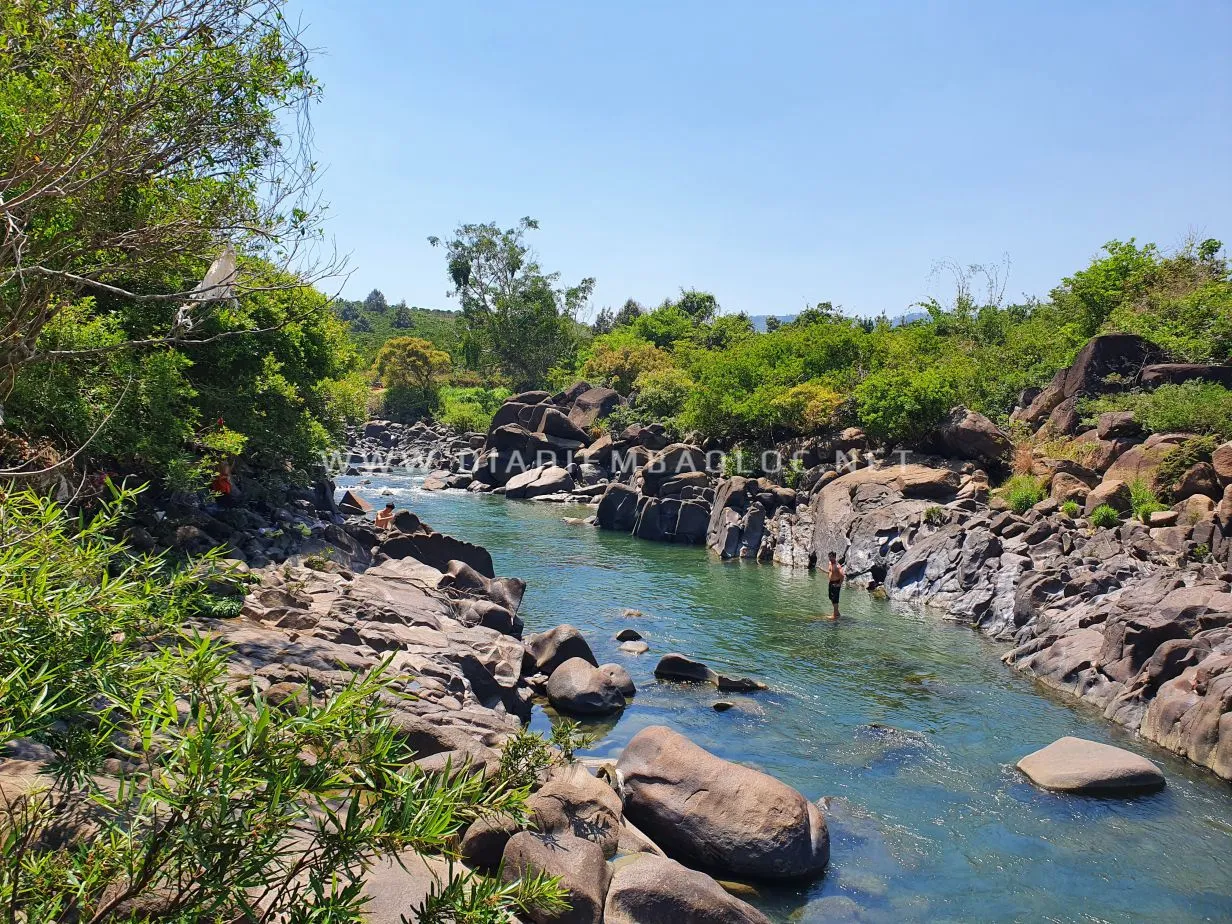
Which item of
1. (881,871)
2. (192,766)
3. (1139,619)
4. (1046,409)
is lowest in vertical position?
(881,871)

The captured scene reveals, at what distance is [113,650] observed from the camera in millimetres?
5148

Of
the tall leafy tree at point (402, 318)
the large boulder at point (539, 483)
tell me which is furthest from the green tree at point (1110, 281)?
the tall leafy tree at point (402, 318)

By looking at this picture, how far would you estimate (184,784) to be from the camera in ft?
14.1

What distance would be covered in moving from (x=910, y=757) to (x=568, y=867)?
25.4 ft

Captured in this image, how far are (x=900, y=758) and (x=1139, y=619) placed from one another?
605 cm

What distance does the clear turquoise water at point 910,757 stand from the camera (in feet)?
32.9

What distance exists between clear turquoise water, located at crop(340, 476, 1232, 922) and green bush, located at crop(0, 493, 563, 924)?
6.31 m

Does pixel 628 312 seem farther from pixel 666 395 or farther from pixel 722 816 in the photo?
pixel 722 816

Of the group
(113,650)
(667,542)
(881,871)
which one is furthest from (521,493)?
(113,650)

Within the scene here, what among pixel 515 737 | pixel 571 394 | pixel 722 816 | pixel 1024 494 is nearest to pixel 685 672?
pixel 722 816

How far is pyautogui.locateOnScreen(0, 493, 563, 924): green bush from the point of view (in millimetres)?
4211

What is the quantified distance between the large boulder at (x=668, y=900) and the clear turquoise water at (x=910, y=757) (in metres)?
1.52

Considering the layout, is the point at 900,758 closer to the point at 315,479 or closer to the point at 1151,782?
the point at 1151,782

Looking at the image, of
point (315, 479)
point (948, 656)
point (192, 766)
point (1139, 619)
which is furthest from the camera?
point (315, 479)
